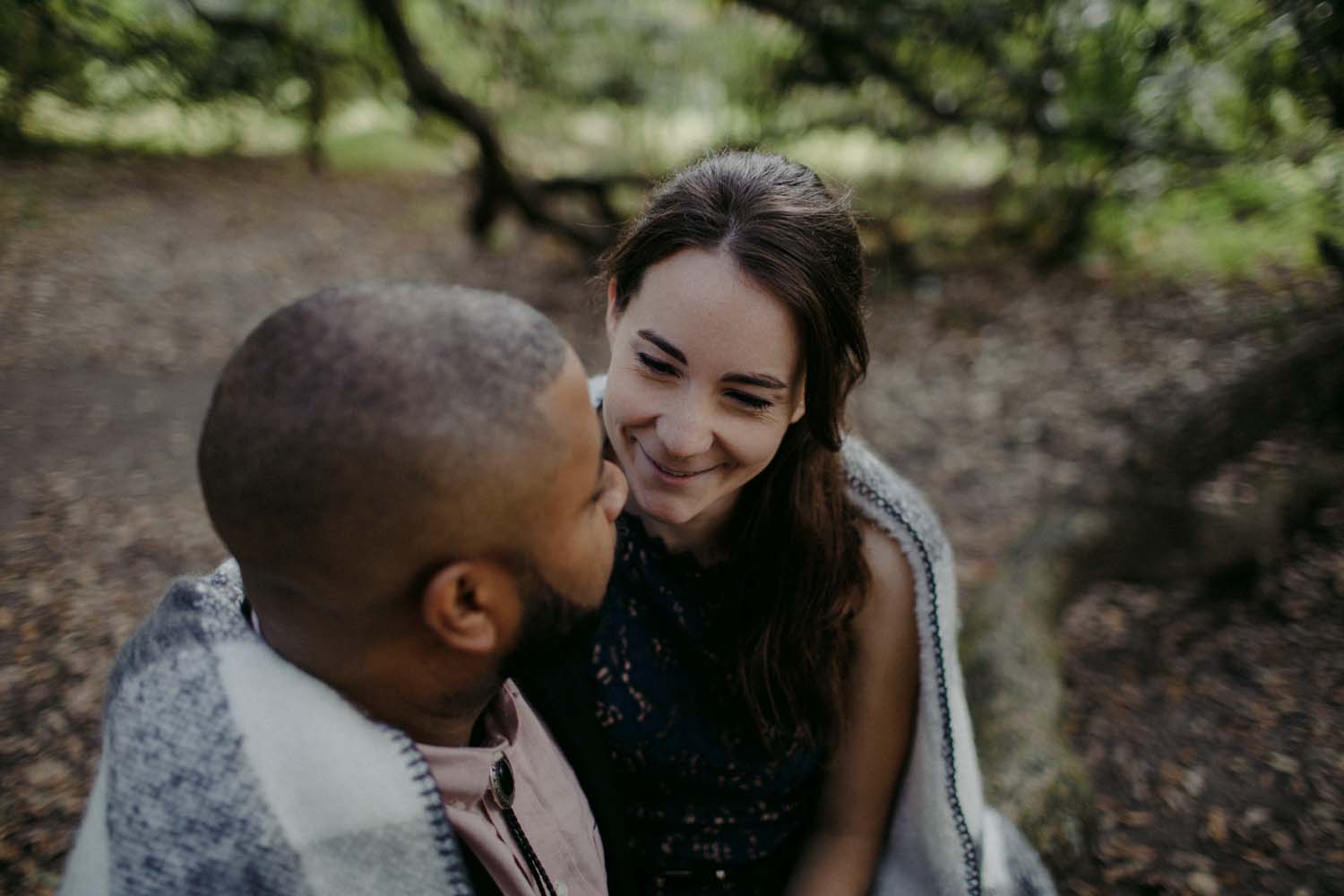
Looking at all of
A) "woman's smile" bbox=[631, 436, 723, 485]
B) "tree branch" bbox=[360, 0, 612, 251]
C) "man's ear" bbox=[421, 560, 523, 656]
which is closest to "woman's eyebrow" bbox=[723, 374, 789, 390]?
"woman's smile" bbox=[631, 436, 723, 485]

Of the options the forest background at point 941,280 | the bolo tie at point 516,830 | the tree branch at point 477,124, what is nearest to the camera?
the bolo tie at point 516,830

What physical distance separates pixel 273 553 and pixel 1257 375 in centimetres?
406

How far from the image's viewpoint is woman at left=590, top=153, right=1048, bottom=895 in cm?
181

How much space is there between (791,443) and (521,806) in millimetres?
1029

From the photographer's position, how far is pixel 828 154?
25.0 feet

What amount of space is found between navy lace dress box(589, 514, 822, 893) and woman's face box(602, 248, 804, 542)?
0.85 ft

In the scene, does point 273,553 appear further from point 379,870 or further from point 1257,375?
point 1257,375

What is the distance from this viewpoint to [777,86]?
7027mm

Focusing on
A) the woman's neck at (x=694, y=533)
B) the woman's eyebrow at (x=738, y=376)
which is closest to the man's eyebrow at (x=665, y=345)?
the woman's eyebrow at (x=738, y=376)

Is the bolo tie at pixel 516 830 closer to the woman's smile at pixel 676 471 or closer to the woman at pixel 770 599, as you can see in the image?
the woman at pixel 770 599

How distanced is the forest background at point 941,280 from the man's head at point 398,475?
6.04 feet

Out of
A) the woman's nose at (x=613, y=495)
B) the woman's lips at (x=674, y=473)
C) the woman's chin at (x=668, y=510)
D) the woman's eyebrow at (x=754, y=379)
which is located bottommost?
the woman's chin at (x=668, y=510)

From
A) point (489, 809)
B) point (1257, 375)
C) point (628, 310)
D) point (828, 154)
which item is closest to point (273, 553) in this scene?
point (489, 809)

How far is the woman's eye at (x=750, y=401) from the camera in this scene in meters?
1.80
